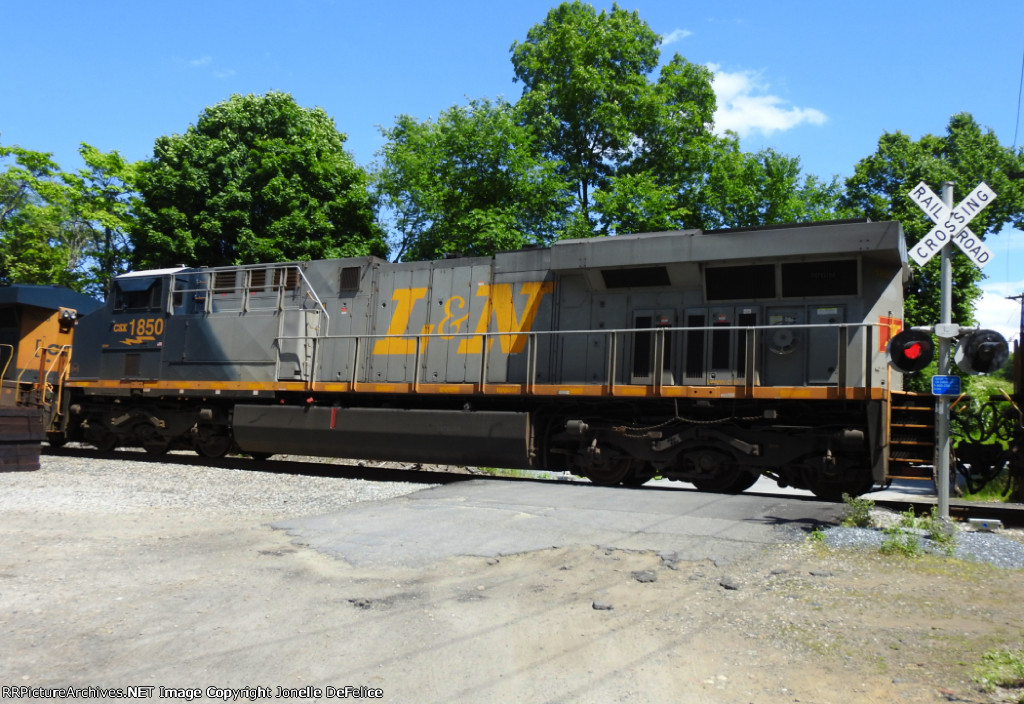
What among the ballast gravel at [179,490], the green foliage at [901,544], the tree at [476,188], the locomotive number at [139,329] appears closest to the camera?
the green foliage at [901,544]

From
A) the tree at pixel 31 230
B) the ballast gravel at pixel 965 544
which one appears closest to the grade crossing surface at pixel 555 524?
the ballast gravel at pixel 965 544

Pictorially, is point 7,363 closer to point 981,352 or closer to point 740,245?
point 740,245

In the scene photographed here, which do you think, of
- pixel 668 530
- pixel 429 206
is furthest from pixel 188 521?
pixel 429 206

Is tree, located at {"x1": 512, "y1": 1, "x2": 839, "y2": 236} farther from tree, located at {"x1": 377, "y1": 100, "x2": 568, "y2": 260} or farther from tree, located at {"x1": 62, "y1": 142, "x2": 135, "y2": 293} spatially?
tree, located at {"x1": 62, "y1": 142, "x2": 135, "y2": 293}

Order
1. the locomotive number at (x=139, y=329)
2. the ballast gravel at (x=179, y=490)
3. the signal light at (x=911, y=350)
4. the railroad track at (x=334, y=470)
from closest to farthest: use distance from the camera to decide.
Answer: the signal light at (x=911, y=350) → the ballast gravel at (x=179, y=490) → the railroad track at (x=334, y=470) → the locomotive number at (x=139, y=329)

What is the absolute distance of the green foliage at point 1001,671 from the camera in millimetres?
3396

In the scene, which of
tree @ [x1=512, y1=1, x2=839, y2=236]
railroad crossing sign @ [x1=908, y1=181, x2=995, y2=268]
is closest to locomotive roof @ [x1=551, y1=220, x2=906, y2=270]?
railroad crossing sign @ [x1=908, y1=181, x2=995, y2=268]

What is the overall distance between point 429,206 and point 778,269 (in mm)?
13221

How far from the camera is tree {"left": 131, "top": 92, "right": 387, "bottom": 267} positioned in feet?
78.4

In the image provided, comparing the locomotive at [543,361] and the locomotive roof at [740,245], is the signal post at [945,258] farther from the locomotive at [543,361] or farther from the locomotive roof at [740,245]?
the locomotive roof at [740,245]

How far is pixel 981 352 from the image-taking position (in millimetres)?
6836

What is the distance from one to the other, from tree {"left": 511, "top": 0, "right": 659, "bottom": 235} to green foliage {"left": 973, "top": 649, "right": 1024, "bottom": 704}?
22.0m

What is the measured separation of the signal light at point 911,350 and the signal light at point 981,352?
0.27m

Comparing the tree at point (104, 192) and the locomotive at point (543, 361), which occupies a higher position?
the tree at point (104, 192)
